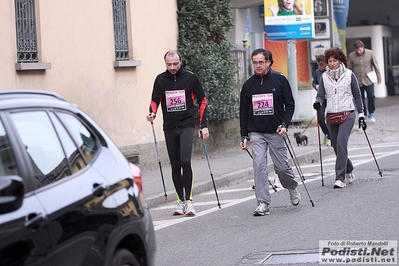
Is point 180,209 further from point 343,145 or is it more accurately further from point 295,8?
point 295,8

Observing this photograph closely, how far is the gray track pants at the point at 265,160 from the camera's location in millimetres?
9805

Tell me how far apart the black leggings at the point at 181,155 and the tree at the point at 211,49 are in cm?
636

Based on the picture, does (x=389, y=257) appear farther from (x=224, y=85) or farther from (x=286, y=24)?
(x=286, y=24)

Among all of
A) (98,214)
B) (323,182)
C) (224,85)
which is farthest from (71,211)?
(224,85)

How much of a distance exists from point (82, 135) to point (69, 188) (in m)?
0.56

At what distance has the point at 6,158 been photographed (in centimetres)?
409

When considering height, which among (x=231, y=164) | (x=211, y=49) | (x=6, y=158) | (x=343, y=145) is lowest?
(x=231, y=164)

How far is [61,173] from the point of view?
4527 millimetres

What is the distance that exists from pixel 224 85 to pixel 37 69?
5587 mm

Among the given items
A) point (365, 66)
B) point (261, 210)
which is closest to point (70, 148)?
point (261, 210)

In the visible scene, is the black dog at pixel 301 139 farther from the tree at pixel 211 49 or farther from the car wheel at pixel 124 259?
the car wheel at pixel 124 259

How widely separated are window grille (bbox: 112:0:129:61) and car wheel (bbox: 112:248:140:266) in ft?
32.7

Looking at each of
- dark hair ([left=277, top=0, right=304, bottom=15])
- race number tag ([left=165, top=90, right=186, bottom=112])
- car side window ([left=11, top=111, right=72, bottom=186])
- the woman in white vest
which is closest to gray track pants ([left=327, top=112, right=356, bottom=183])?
the woman in white vest

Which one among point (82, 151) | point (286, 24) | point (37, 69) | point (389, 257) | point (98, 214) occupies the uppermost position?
point (286, 24)
